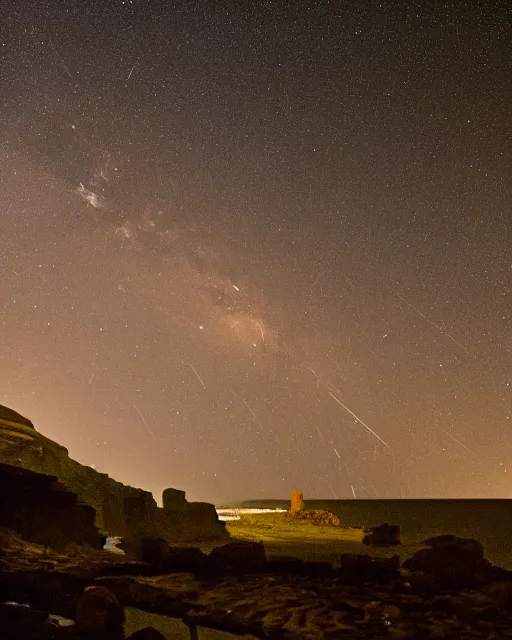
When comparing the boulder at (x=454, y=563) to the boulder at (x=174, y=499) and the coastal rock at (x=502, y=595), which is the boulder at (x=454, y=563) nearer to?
the coastal rock at (x=502, y=595)

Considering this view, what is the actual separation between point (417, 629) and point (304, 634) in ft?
5.58

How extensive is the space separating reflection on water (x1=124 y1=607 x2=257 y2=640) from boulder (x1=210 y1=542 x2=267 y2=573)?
312cm

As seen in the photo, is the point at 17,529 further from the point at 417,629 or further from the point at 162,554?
the point at 417,629

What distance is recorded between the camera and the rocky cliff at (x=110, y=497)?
21422mm

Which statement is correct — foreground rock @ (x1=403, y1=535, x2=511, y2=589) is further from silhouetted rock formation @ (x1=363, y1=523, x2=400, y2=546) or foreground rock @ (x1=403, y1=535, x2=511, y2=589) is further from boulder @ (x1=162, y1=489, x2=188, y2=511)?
boulder @ (x1=162, y1=489, x2=188, y2=511)

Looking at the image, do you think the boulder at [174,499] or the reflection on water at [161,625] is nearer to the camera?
the reflection on water at [161,625]

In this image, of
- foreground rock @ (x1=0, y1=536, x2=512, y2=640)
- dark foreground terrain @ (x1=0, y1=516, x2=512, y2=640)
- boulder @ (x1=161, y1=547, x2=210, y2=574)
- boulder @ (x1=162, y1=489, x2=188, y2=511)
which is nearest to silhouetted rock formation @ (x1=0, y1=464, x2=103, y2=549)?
dark foreground terrain @ (x1=0, y1=516, x2=512, y2=640)

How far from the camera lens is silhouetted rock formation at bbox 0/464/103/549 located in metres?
16.6

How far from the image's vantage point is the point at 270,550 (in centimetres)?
2309

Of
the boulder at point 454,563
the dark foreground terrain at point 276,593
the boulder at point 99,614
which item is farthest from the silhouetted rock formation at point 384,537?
the boulder at point 99,614

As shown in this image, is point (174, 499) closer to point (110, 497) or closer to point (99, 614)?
point (110, 497)

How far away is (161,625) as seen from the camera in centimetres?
1000

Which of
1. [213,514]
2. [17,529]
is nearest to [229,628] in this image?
[17,529]

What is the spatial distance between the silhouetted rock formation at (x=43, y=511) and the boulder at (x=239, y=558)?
21.4 feet
